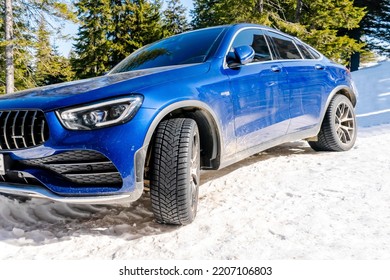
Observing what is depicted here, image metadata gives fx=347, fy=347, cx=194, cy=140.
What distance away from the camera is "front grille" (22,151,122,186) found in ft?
7.01

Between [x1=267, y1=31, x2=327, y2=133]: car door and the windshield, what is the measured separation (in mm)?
937

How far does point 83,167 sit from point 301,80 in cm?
276

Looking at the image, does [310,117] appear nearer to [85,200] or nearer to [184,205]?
[184,205]

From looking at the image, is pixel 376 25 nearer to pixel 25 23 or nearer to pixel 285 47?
pixel 25 23

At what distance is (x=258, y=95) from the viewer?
3217 millimetres

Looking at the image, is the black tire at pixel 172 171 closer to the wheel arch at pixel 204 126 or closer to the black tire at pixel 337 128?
the wheel arch at pixel 204 126

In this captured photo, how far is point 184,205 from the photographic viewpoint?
2340mm

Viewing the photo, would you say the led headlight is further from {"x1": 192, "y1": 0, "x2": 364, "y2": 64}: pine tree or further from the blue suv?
{"x1": 192, "y1": 0, "x2": 364, "y2": 64}: pine tree

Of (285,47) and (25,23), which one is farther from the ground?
(25,23)

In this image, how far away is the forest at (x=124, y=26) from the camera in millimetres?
14062

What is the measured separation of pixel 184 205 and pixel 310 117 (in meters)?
2.40

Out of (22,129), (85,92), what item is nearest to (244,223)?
(85,92)

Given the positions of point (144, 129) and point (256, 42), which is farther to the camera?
point (256, 42)

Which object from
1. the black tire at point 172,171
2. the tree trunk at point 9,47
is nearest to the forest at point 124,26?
the tree trunk at point 9,47
